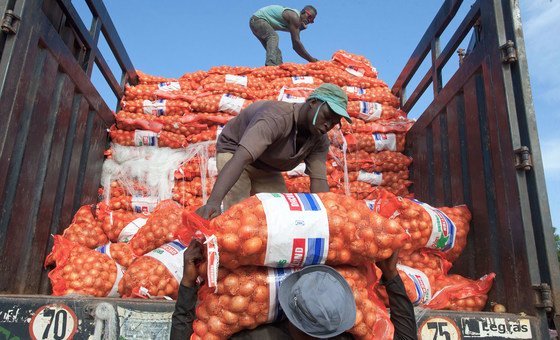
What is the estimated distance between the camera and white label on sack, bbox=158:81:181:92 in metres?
4.53

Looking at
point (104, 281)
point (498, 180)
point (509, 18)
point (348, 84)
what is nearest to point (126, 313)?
point (104, 281)

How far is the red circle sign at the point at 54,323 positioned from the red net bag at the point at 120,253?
95cm

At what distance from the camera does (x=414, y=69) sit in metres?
4.38

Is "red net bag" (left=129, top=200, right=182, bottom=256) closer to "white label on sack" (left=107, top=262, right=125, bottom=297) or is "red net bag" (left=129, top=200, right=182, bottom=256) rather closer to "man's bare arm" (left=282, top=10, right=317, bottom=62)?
"white label on sack" (left=107, top=262, right=125, bottom=297)

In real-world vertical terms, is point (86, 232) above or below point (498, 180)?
below

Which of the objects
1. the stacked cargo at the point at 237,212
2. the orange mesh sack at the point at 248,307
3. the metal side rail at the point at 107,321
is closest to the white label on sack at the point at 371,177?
the stacked cargo at the point at 237,212

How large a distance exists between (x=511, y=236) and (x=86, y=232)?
278 cm

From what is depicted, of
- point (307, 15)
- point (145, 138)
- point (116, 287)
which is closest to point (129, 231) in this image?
point (116, 287)

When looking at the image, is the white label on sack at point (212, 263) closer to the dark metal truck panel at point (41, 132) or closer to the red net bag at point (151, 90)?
the dark metal truck panel at point (41, 132)

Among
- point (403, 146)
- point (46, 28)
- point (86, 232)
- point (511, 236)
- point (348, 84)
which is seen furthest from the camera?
point (348, 84)

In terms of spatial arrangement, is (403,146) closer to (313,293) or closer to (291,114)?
(291,114)

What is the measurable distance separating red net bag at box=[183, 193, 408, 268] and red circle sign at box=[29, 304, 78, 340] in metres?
0.73

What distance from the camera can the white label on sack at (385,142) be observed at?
4160 mm

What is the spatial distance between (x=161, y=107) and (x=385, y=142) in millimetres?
2254
